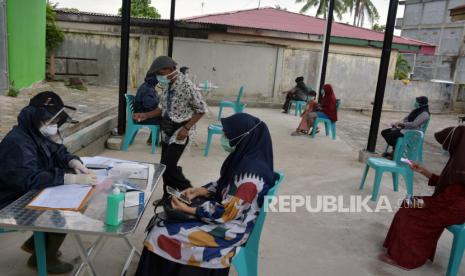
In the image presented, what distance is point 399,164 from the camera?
5.22 metres

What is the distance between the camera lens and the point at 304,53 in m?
14.6

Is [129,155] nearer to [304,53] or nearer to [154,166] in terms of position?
[154,166]

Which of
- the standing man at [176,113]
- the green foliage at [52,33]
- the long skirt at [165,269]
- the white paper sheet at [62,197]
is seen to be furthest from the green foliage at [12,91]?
the long skirt at [165,269]

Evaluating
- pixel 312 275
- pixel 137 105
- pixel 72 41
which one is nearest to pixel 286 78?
pixel 72 41

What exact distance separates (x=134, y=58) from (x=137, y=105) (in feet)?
25.3

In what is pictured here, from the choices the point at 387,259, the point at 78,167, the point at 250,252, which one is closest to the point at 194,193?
the point at 250,252

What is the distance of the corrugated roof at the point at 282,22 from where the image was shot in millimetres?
14664

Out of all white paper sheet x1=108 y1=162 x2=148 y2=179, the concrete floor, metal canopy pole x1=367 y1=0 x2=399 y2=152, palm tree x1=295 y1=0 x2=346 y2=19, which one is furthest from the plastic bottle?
palm tree x1=295 y1=0 x2=346 y2=19

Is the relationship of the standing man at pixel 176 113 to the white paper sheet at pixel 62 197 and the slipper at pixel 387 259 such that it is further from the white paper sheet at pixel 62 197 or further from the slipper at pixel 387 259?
the slipper at pixel 387 259

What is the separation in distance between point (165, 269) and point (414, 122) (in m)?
6.16

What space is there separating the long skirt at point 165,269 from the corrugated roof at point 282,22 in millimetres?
12205

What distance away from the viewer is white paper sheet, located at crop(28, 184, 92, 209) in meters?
2.18

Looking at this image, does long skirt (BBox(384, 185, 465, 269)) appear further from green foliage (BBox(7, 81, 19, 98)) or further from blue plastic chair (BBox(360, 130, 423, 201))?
green foliage (BBox(7, 81, 19, 98))

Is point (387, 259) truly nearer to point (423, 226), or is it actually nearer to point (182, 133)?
point (423, 226)
